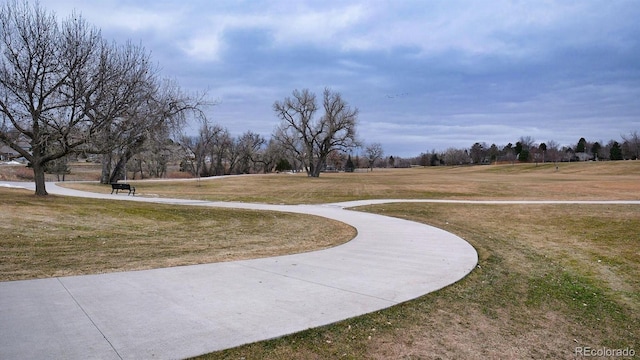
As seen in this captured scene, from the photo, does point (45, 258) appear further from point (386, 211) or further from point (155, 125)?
point (155, 125)

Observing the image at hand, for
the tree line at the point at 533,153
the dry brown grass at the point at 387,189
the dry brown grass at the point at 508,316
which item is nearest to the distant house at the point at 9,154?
the dry brown grass at the point at 387,189

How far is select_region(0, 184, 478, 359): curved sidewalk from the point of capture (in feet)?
12.3

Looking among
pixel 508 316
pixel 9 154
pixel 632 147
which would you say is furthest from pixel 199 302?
pixel 632 147

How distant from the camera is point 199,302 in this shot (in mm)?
4961

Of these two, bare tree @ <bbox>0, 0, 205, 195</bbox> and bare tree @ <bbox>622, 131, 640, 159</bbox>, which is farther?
bare tree @ <bbox>622, 131, 640, 159</bbox>

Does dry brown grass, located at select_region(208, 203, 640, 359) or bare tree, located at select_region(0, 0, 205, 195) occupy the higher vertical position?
bare tree, located at select_region(0, 0, 205, 195)

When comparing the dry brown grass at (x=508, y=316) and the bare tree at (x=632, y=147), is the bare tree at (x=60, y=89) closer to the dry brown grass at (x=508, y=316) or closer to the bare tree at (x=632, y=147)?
the dry brown grass at (x=508, y=316)

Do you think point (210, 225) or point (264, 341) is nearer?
point (264, 341)

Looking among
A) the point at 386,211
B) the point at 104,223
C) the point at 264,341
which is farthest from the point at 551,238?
the point at 104,223

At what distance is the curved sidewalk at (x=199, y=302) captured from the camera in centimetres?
374

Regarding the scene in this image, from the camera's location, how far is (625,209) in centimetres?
1844

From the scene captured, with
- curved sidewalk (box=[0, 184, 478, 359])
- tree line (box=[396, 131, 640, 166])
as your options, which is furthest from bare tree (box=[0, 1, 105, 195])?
tree line (box=[396, 131, 640, 166])

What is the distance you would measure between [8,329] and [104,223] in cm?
926

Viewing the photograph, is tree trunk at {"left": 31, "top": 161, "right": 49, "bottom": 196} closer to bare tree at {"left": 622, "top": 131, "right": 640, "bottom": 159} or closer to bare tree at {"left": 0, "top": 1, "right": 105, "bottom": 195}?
bare tree at {"left": 0, "top": 1, "right": 105, "bottom": 195}
